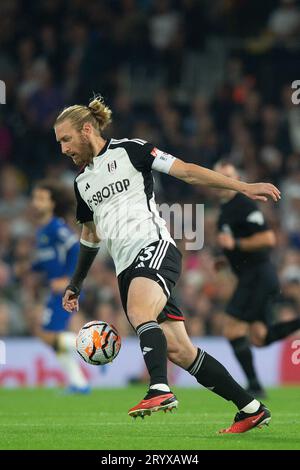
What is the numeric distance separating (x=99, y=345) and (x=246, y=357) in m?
4.29

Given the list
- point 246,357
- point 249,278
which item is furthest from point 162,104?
Answer: point 246,357

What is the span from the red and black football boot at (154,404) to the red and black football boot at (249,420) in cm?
91

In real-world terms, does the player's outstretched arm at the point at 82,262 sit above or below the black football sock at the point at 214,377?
above

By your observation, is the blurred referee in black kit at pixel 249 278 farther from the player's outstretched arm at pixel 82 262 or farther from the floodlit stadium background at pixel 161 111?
the player's outstretched arm at pixel 82 262

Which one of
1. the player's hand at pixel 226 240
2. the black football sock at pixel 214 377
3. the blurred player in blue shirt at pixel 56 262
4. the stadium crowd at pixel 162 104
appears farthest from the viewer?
the stadium crowd at pixel 162 104

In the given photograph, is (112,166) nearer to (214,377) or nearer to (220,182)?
(220,182)

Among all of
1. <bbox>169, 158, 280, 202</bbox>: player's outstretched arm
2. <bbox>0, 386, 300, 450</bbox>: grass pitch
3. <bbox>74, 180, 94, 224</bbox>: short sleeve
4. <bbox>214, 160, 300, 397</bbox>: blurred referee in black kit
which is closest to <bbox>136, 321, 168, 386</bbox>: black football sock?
<bbox>0, 386, 300, 450</bbox>: grass pitch

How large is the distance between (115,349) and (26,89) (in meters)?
11.7

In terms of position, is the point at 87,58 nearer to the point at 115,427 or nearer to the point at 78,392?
the point at 78,392

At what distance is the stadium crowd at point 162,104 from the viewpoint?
15.4 metres

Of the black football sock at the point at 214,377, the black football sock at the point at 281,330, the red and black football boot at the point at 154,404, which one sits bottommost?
the red and black football boot at the point at 154,404

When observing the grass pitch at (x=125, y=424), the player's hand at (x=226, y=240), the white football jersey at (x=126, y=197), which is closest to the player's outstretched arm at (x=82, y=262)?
the white football jersey at (x=126, y=197)

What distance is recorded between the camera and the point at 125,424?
322 inches

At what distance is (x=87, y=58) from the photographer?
18125 mm
